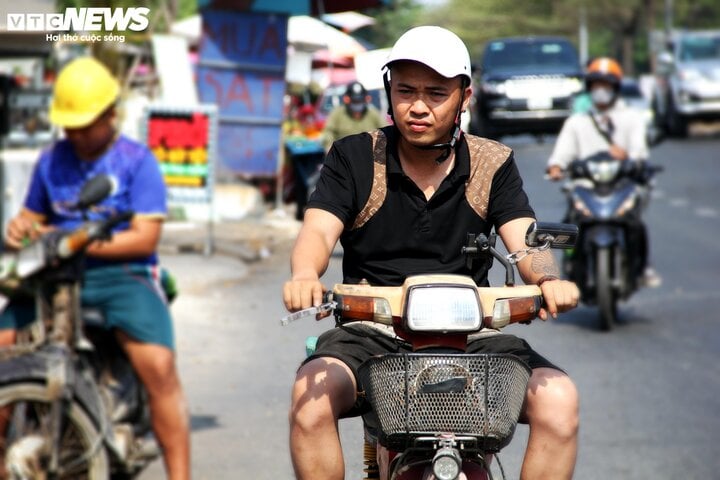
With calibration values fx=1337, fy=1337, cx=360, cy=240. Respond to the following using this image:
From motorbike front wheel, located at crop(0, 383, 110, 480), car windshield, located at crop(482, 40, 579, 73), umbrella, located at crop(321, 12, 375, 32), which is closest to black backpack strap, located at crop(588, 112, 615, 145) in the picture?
umbrella, located at crop(321, 12, 375, 32)

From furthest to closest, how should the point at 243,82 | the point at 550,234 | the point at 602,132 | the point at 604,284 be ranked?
the point at 243,82 → the point at 602,132 → the point at 604,284 → the point at 550,234

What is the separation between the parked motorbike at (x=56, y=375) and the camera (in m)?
5.23

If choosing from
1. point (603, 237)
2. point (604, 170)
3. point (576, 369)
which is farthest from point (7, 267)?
point (604, 170)

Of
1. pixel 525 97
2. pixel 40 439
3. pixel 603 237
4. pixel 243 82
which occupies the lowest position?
pixel 40 439

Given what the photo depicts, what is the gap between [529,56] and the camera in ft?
88.6

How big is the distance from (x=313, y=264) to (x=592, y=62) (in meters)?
7.39

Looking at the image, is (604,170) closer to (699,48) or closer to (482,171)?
(482,171)

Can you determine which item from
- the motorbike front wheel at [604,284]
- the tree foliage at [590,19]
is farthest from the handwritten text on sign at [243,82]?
the tree foliage at [590,19]

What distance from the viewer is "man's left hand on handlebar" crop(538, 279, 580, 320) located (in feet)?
11.8

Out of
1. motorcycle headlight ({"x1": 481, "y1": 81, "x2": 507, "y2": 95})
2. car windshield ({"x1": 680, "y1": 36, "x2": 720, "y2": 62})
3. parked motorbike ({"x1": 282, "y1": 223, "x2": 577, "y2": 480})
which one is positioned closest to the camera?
parked motorbike ({"x1": 282, "y1": 223, "x2": 577, "y2": 480})

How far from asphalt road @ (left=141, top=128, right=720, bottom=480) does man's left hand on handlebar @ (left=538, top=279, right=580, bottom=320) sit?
5.22 ft

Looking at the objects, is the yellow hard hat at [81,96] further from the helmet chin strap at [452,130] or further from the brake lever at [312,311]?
the brake lever at [312,311]

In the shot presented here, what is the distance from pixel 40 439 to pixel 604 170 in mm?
5976

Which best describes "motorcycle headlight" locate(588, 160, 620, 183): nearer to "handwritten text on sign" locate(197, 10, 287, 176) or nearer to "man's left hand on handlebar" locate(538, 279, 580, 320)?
"man's left hand on handlebar" locate(538, 279, 580, 320)
